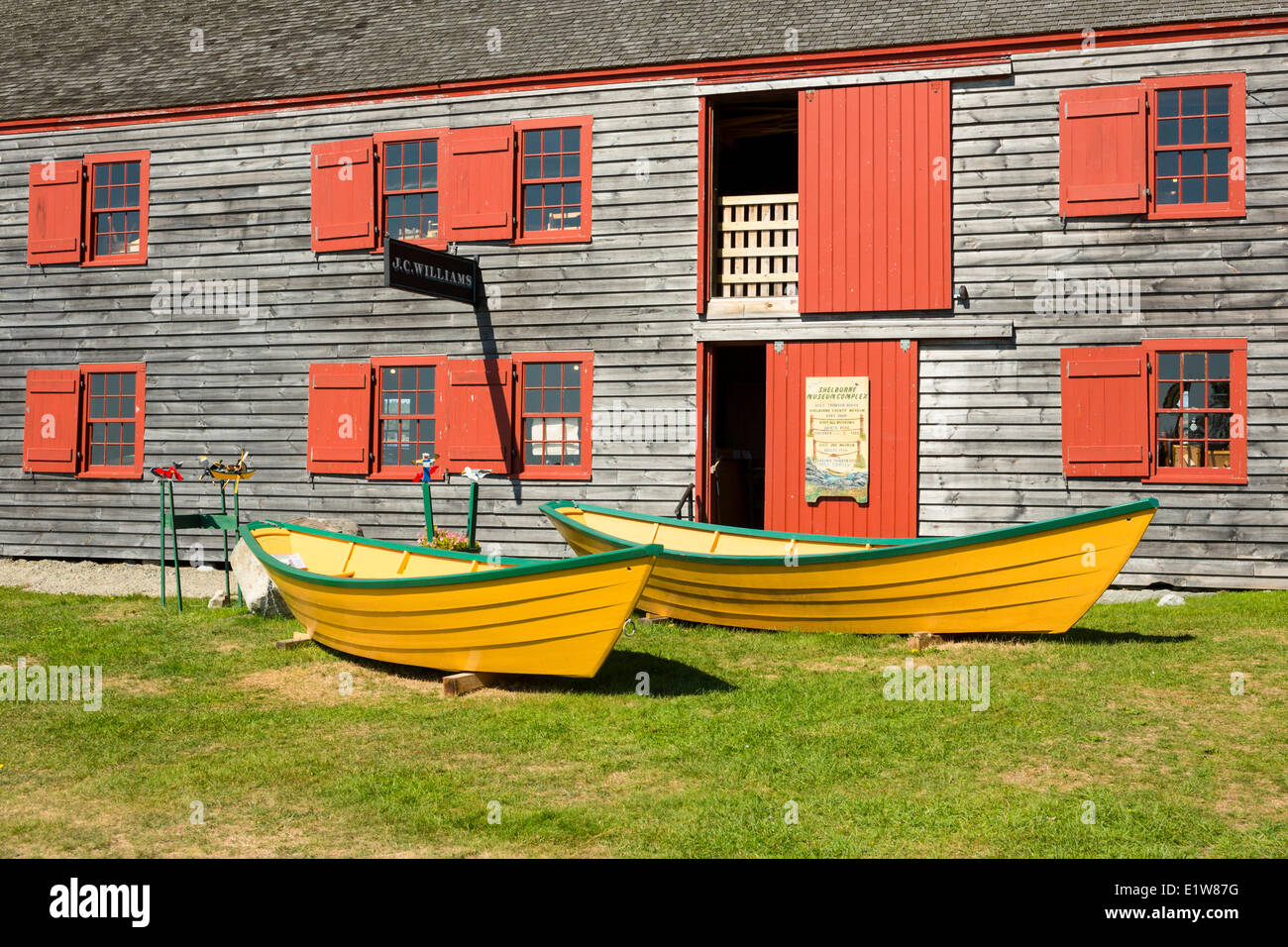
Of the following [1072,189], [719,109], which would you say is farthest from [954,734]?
[719,109]

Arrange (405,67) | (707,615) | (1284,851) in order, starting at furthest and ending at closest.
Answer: (405,67)
(707,615)
(1284,851)

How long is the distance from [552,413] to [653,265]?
7.66 ft

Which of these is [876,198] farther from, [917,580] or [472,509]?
[472,509]

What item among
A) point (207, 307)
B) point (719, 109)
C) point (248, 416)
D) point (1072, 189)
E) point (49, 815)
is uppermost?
point (719, 109)

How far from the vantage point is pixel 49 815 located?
6059 millimetres

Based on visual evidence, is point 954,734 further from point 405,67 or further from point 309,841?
point 405,67

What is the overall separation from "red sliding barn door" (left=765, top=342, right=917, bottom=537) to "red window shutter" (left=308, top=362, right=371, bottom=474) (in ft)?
18.2

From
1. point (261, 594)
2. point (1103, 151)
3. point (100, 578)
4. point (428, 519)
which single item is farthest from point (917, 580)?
point (100, 578)

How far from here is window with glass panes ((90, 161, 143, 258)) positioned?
1692cm

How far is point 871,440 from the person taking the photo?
14.0 m

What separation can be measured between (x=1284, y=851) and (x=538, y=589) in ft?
15.8

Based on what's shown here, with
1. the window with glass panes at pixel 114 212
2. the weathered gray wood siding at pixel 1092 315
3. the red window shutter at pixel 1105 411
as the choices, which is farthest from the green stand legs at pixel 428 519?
the red window shutter at pixel 1105 411

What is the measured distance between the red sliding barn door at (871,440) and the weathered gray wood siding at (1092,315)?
0.77 feet

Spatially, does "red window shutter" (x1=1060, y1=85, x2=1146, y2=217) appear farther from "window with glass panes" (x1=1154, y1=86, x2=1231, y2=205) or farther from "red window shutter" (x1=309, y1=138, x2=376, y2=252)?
"red window shutter" (x1=309, y1=138, x2=376, y2=252)
